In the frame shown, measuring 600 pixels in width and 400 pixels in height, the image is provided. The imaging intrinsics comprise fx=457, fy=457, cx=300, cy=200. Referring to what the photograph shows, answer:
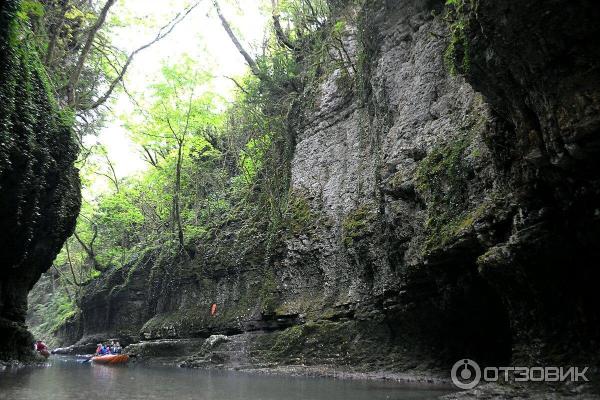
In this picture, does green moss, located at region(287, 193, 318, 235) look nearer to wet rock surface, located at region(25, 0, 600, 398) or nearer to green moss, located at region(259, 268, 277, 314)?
wet rock surface, located at region(25, 0, 600, 398)

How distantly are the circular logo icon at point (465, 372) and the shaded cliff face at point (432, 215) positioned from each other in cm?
20

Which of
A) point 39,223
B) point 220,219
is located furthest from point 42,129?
point 220,219

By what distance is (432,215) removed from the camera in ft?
32.7

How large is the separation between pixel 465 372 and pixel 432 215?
3.66 m

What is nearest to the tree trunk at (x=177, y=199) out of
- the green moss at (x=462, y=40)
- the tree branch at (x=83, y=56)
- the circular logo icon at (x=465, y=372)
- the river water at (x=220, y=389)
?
the tree branch at (x=83, y=56)

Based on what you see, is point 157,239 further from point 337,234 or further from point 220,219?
point 337,234

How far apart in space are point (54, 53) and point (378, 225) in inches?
458

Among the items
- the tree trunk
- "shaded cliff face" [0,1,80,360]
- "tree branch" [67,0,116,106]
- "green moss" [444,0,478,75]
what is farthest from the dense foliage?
"green moss" [444,0,478,75]

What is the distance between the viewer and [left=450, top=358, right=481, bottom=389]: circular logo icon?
377 inches

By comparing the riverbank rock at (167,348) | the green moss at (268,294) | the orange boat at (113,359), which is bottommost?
the orange boat at (113,359)

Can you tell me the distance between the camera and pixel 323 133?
17.1m

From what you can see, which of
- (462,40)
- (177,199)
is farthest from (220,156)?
(462,40)

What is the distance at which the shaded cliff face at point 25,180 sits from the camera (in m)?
9.88

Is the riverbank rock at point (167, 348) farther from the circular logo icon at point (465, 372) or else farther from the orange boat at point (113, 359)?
the circular logo icon at point (465, 372)
